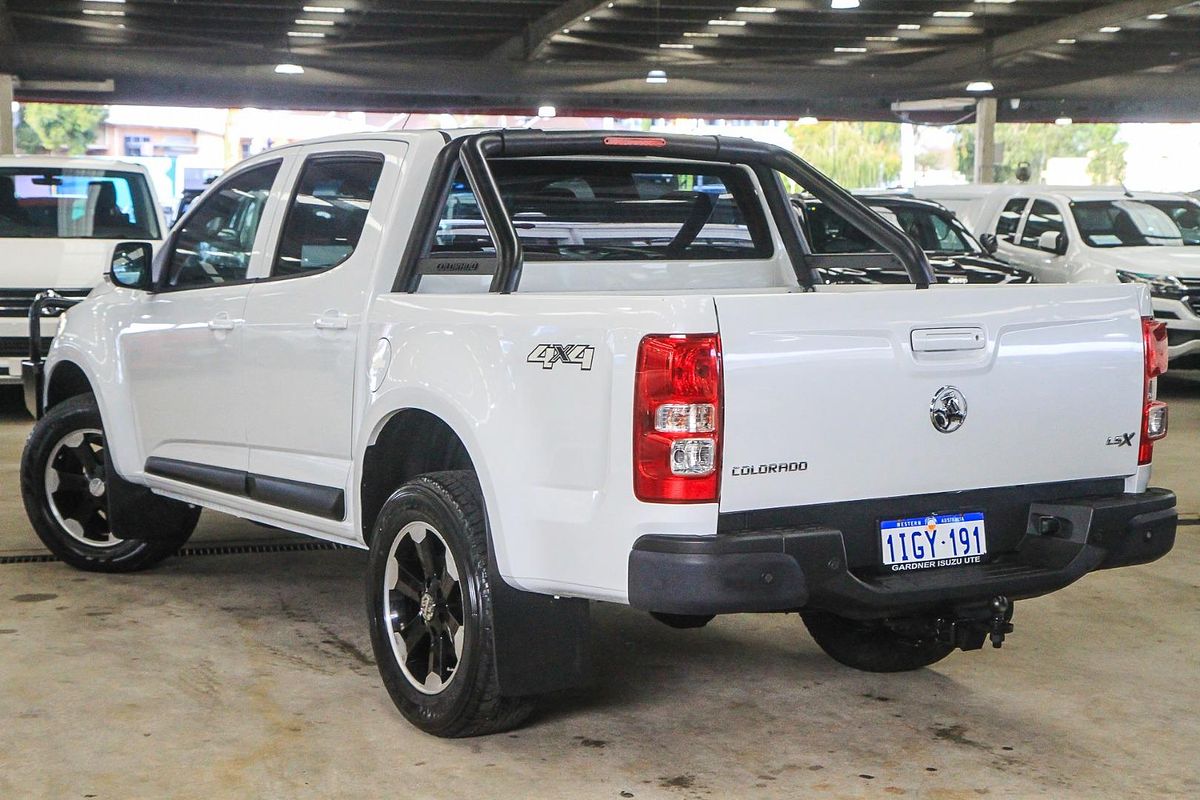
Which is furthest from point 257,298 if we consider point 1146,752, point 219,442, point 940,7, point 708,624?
point 940,7

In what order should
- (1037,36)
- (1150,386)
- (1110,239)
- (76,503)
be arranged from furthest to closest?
(1037,36) < (1110,239) < (76,503) < (1150,386)

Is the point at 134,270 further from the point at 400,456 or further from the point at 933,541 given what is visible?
the point at 933,541

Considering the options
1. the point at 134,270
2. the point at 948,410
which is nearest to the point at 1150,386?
the point at 948,410

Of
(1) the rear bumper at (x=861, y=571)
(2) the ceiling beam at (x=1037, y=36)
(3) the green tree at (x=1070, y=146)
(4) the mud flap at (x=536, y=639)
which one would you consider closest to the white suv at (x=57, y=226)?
(4) the mud flap at (x=536, y=639)

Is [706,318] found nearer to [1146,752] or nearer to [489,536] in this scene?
[489,536]

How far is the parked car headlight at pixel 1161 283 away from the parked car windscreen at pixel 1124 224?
2.73ft

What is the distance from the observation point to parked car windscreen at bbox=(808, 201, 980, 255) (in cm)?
1349

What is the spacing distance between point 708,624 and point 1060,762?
1.68 meters

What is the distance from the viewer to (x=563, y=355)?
365 centimetres

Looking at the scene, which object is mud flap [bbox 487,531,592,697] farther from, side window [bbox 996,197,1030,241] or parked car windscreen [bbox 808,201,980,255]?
side window [bbox 996,197,1030,241]

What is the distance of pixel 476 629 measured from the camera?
3930mm

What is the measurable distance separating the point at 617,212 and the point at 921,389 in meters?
1.53

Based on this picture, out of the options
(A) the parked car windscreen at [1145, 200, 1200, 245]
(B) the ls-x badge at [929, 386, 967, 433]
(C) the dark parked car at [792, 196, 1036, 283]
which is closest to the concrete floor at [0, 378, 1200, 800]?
(B) the ls-x badge at [929, 386, 967, 433]

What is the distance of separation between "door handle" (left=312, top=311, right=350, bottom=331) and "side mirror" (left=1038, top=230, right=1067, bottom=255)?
10558mm
